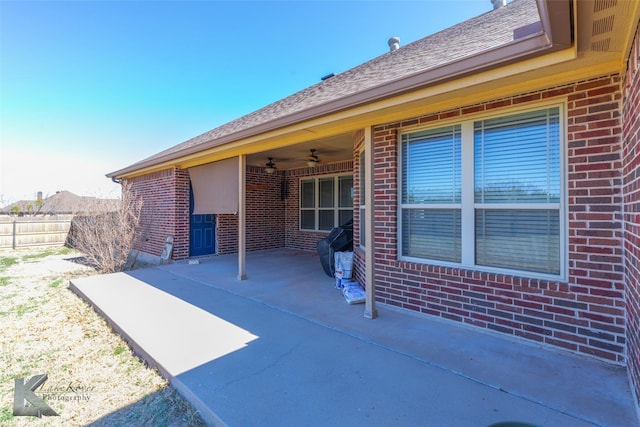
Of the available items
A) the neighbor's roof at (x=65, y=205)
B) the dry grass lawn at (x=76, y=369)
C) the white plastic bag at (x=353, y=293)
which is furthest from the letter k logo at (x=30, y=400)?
the neighbor's roof at (x=65, y=205)

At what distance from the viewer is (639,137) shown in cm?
190

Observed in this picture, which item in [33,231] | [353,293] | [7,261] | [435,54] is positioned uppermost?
[435,54]

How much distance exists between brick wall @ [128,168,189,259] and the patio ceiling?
226cm

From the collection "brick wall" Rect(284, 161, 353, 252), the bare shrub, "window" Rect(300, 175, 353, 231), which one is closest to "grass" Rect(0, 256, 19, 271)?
the bare shrub

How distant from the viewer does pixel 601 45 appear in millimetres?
2135

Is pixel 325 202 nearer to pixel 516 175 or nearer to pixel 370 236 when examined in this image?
pixel 370 236

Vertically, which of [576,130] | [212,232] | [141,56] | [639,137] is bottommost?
[212,232]

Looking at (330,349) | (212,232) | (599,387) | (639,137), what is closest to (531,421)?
(599,387)

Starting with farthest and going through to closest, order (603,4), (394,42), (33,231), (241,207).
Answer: (33,231) → (394,42) → (241,207) → (603,4)

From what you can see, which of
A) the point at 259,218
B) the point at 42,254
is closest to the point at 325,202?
the point at 259,218

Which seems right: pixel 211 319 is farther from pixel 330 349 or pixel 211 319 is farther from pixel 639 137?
pixel 639 137

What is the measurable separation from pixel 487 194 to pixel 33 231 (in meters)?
17.7

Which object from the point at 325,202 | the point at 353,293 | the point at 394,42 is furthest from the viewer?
the point at 325,202

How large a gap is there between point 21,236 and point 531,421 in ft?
59.2
